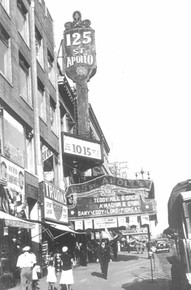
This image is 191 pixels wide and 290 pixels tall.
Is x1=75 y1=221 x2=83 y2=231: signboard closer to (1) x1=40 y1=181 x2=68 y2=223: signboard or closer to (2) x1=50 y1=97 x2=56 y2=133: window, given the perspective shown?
(1) x1=40 y1=181 x2=68 y2=223: signboard

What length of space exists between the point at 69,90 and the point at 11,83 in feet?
44.0

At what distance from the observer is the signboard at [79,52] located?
106 feet

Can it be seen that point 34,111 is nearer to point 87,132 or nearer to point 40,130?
point 40,130

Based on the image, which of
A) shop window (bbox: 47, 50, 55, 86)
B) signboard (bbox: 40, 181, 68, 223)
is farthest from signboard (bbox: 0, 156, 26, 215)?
shop window (bbox: 47, 50, 55, 86)

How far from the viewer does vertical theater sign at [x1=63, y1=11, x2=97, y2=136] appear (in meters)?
32.3

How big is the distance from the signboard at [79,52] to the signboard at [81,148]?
4728 millimetres

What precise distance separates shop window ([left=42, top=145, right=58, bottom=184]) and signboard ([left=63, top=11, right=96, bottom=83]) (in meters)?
7.46

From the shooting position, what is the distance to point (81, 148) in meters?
30.9

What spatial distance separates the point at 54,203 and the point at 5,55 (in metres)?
8.64

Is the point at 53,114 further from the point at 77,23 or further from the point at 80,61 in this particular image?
the point at 77,23

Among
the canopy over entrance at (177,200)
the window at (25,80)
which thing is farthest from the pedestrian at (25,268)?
the window at (25,80)

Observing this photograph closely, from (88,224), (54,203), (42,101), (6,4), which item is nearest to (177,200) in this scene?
(6,4)

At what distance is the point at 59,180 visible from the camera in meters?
28.1

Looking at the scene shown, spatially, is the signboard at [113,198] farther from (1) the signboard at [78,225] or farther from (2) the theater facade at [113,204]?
(1) the signboard at [78,225]
